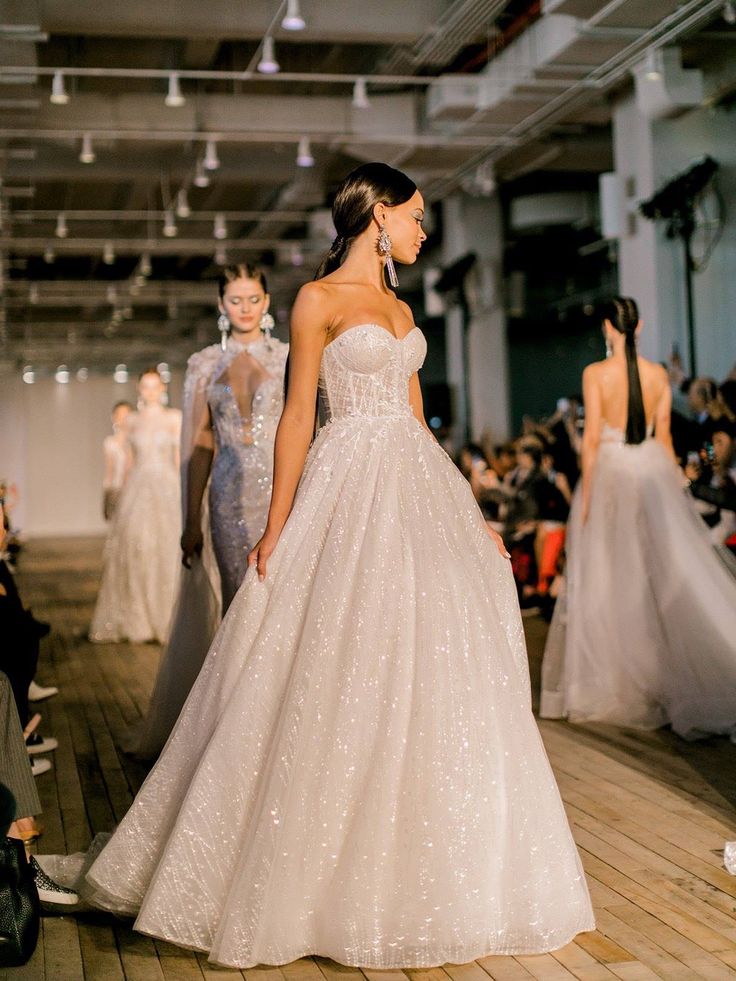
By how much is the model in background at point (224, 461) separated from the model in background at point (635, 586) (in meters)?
1.40

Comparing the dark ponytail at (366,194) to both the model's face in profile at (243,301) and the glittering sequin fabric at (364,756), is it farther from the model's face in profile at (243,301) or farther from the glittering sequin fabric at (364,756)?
the model's face in profile at (243,301)

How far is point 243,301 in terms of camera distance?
13.5 ft

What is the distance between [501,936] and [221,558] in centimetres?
201

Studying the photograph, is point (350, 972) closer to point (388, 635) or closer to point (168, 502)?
point (388, 635)

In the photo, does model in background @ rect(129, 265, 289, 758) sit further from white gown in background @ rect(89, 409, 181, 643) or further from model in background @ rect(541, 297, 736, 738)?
white gown in background @ rect(89, 409, 181, 643)

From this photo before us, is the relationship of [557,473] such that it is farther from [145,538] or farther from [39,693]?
[39,693]

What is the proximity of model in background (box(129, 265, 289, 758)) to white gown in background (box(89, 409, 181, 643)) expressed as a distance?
137 inches

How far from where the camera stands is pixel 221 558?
4176mm

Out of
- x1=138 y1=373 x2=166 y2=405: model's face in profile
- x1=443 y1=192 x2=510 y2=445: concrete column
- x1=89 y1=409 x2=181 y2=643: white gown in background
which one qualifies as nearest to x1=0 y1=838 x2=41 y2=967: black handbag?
x1=89 y1=409 x2=181 y2=643: white gown in background

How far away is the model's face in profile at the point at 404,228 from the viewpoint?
108 inches

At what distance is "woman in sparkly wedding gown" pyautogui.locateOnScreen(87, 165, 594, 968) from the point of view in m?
2.36

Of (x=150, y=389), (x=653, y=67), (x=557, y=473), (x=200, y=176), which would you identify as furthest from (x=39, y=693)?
(x=200, y=176)

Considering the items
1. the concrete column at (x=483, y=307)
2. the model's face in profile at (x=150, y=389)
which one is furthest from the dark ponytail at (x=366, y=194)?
the concrete column at (x=483, y=307)

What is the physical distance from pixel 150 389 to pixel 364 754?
19.4 ft
